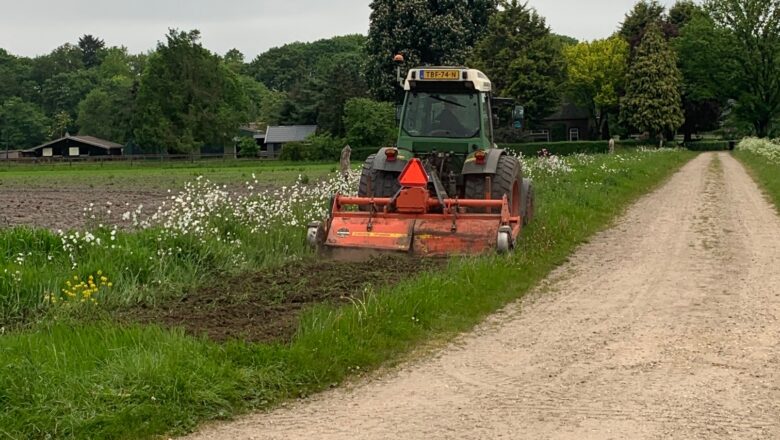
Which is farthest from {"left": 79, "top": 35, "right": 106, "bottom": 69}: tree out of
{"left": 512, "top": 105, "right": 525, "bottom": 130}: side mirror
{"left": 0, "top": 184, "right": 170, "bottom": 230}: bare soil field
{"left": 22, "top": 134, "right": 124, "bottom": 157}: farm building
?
{"left": 512, "top": 105, "right": 525, "bottom": 130}: side mirror

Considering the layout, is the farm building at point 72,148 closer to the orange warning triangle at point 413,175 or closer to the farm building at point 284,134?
the farm building at point 284,134

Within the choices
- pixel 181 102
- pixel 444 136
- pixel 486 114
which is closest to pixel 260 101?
pixel 181 102

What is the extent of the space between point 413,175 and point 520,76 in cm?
5424

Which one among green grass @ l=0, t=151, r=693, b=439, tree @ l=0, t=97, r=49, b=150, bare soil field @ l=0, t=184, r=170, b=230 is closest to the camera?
green grass @ l=0, t=151, r=693, b=439

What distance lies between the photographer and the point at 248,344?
6672mm

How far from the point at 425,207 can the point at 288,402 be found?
237 inches

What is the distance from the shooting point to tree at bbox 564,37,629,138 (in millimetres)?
74312

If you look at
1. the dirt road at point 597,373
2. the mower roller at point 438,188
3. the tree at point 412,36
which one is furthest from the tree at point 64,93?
the dirt road at point 597,373

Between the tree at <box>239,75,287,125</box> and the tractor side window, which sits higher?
the tree at <box>239,75,287,125</box>

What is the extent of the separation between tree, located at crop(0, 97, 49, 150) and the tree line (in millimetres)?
17522

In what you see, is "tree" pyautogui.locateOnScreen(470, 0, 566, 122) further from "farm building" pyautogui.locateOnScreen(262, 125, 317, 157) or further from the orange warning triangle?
the orange warning triangle

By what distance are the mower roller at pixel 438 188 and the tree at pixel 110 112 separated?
80.4m

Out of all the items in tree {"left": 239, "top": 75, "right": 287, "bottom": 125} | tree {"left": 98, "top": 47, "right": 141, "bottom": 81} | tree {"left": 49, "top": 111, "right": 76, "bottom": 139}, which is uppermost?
tree {"left": 98, "top": 47, "right": 141, "bottom": 81}

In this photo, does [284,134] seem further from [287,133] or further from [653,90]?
[653,90]
